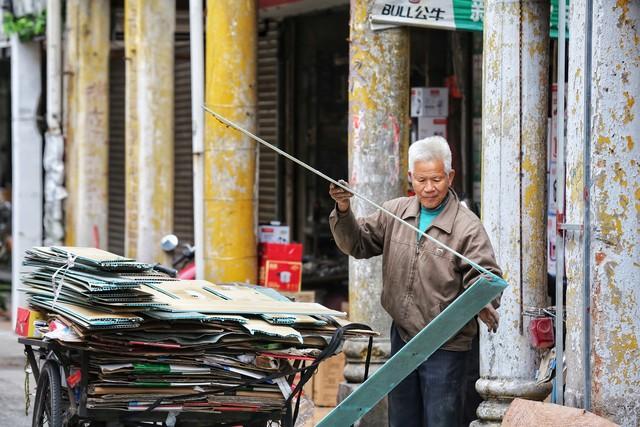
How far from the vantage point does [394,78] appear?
27.6ft

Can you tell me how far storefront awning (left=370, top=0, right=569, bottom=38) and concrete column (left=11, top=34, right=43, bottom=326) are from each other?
692 cm

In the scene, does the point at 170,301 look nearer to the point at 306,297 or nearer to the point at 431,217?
the point at 431,217

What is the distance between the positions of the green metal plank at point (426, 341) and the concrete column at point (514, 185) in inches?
64.0

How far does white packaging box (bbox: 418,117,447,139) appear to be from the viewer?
1105 centimetres

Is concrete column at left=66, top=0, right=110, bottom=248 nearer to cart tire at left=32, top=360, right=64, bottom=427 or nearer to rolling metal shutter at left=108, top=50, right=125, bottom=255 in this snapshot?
rolling metal shutter at left=108, top=50, right=125, bottom=255

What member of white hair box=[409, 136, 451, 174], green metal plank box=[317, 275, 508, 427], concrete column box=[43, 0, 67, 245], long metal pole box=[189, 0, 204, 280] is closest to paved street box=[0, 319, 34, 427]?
concrete column box=[43, 0, 67, 245]

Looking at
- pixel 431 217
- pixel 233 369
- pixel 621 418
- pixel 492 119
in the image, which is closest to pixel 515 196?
pixel 492 119

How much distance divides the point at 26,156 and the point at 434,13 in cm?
719

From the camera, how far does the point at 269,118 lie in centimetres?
1395

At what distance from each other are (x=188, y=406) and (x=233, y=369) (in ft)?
0.81

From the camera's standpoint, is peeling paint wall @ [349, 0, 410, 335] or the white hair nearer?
the white hair

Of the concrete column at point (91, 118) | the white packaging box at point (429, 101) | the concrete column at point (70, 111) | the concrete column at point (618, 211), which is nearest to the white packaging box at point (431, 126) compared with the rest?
the white packaging box at point (429, 101)

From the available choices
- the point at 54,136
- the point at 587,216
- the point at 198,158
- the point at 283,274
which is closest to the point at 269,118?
the point at 54,136

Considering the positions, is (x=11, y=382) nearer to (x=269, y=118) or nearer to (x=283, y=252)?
(x=283, y=252)
